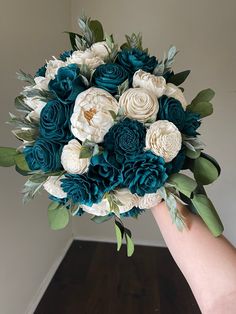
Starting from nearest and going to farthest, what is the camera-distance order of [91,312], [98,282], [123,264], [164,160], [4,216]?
1. [164,160]
2. [4,216]
3. [91,312]
4. [98,282]
5. [123,264]

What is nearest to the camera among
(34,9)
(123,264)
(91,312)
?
(34,9)

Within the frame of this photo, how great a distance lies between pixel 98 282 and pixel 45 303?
12.2 inches

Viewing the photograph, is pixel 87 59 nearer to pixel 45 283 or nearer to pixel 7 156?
pixel 7 156

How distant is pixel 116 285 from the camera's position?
154 centimetres

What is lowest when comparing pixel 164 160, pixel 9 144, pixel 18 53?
pixel 9 144

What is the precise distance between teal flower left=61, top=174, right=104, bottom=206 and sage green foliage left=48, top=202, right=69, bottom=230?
0.12 meters

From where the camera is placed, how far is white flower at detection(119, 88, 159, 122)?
458 mm

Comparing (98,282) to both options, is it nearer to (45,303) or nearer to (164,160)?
(45,303)

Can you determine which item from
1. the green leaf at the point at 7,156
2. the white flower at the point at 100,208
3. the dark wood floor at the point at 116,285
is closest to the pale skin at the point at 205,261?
the white flower at the point at 100,208

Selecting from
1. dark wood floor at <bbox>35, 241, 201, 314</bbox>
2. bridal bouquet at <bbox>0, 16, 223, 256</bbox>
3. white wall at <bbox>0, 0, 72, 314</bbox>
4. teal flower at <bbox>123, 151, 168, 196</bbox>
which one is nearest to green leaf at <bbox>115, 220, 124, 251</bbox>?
bridal bouquet at <bbox>0, 16, 223, 256</bbox>

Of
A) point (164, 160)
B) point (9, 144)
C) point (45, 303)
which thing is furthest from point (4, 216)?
point (164, 160)

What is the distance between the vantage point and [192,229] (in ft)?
1.72

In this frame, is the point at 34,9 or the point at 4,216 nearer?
the point at 4,216

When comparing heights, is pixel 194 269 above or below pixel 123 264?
above
